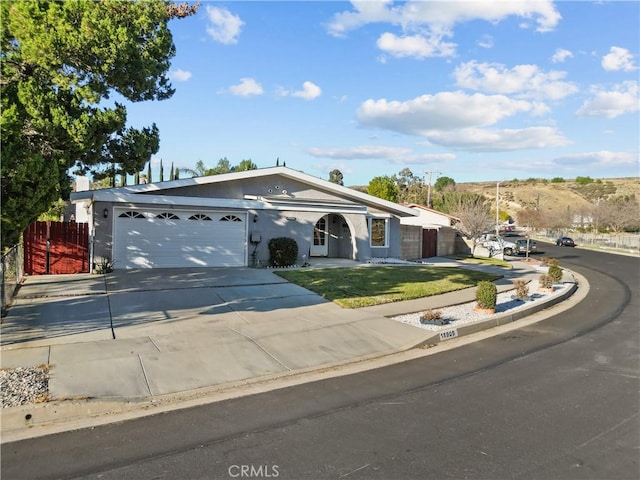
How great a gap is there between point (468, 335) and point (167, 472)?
25.9 ft

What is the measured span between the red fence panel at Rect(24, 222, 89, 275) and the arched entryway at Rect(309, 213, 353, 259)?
10.9 metres

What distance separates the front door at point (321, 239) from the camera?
2327 centimetres

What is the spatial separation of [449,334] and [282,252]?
31.4 feet

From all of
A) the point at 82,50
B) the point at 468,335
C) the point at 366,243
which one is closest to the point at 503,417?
the point at 468,335

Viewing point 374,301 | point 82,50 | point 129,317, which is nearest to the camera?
point 82,50

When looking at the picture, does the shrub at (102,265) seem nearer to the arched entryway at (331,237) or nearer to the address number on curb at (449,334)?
the arched entryway at (331,237)

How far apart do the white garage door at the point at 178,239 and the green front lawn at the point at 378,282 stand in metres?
2.72

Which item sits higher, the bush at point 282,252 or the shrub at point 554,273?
the bush at point 282,252

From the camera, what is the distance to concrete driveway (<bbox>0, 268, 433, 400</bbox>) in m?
6.88

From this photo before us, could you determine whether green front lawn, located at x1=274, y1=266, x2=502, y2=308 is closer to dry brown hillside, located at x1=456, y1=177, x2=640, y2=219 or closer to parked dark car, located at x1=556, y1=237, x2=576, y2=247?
parked dark car, located at x1=556, y1=237, x2=576, y2=247

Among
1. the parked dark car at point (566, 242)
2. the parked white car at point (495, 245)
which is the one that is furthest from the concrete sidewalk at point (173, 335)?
the parked dark car at point (566, 242)

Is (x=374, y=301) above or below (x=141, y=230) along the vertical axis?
below

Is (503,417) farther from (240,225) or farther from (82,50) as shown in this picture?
(240,225)

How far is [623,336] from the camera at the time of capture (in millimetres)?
10641
